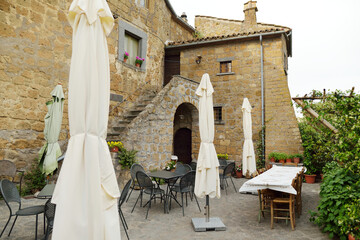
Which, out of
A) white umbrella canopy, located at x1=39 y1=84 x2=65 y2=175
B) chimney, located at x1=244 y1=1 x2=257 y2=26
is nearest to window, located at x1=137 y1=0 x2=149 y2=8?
chimney, located at x1=244 y1=1 x2=257 y2=26

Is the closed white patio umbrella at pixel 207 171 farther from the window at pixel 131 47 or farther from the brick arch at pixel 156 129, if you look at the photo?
the window at pixel 131 47

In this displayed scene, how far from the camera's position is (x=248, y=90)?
11.0 m

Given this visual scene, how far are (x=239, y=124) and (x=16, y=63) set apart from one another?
8.70 m

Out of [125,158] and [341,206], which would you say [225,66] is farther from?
[341,206]

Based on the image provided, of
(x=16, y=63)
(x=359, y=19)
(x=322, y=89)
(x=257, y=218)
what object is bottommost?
(x=257, y=218)

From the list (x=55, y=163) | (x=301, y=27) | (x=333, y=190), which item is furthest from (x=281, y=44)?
(x=55, y=163)

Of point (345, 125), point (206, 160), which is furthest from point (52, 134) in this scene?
point (345, 125)

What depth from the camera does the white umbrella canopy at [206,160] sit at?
455 centimetres

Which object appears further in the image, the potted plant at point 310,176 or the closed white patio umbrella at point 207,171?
the potted plant at point 310,176

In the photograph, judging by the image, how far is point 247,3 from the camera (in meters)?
12.8

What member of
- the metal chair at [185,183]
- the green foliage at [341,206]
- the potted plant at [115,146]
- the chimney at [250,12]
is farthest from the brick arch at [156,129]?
the chimney at [250,12]

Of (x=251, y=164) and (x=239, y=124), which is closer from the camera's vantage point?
(x=251, y=164)

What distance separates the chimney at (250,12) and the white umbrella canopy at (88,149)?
1169cm

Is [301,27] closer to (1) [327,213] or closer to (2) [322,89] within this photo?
(2) [322,89]
